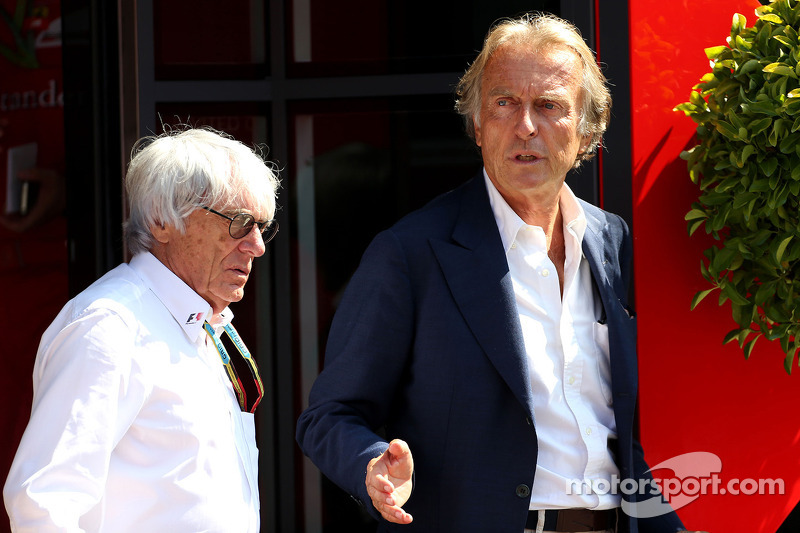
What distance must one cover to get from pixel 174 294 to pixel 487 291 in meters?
0.70

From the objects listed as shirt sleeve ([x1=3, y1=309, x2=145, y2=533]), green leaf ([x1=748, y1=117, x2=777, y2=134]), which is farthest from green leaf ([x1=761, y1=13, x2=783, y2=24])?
shirt sleeve ([x1=3, y1=309, x2=145, y2=533])

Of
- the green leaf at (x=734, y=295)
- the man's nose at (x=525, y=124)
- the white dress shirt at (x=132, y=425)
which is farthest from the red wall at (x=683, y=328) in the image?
the white dress shirt at (x=132, y=425)

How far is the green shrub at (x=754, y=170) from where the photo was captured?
99.7 inches

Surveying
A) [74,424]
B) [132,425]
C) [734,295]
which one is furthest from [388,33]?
[74,424]

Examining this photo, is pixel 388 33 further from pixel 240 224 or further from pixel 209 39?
pixel 240 224

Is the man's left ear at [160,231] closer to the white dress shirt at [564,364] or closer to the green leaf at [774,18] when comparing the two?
the white dress shirt at [564,364]

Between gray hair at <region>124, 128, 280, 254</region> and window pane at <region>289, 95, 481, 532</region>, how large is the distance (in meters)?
1.36

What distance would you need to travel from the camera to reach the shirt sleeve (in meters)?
1.60

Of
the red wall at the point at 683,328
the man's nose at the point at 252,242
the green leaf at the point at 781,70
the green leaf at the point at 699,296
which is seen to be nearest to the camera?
the man's nose at the point at 252,242

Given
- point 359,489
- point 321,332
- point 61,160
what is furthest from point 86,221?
point 359,489

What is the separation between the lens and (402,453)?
1855mm

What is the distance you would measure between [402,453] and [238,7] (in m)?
2.13

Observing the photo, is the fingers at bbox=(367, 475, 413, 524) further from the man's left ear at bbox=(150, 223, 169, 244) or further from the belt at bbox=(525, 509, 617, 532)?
the man's left ear at bbox=(150, 223, 169, 244)

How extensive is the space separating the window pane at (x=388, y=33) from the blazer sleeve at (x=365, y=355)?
53.1 inches
